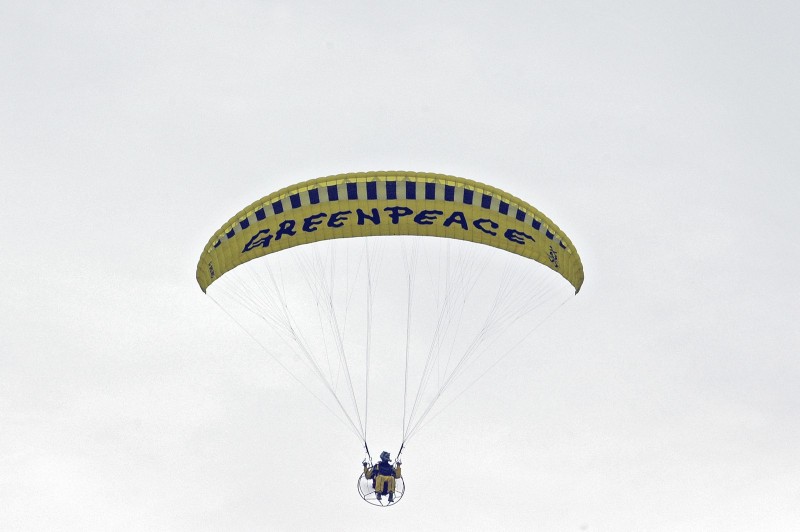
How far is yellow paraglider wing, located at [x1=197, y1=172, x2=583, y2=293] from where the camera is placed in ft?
131

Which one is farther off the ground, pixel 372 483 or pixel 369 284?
pixel 369 284

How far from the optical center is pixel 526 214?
40500 mm

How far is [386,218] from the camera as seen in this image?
4066cm

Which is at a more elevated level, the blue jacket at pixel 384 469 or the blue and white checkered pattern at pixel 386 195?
the blue and white checkered pattern at pixel 386 195

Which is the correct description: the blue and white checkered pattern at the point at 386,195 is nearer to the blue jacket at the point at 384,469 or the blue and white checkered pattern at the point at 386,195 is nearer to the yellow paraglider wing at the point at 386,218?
the yellow paraglider wing at the point at 386,218

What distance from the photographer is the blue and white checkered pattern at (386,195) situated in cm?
3978

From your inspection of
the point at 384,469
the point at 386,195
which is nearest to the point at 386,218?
the point at 386,195

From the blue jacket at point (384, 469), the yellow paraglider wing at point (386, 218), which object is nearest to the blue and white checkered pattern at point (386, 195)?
the yellow paraglider wing at point (386, 218)

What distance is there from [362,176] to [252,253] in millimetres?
4522

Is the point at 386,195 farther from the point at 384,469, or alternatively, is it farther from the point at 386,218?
the point at 384,469

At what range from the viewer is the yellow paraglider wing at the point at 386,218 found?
131 feet

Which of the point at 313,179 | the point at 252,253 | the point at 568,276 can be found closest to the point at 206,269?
the point at 252,253

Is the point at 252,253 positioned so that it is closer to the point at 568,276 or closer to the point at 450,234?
the point at 450,234

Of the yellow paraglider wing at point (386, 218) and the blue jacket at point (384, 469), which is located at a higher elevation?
the yellow paraglider wing at point (386, 218)
